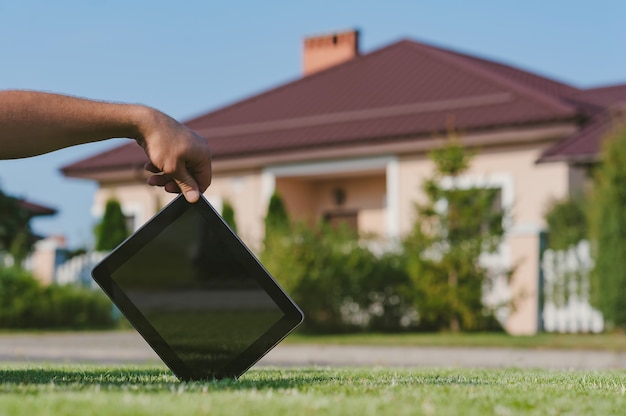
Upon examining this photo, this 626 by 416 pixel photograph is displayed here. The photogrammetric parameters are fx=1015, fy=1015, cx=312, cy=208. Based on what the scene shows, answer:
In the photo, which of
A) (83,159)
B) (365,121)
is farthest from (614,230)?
(83,159)

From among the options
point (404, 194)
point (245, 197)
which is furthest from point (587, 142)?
point (245, 197)

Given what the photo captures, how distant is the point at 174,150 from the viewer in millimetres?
3816

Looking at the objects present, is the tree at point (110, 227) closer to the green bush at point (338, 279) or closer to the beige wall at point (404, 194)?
the beige wall at point (404, 194)

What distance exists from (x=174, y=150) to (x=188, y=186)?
259 mm

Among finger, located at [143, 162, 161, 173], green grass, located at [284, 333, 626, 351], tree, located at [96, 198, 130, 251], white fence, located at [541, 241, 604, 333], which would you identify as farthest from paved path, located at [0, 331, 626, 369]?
tree, located at [96, 198, 130, 251]

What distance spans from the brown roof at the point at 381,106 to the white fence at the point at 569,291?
438 centimetres

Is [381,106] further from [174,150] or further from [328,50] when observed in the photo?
[174,150]

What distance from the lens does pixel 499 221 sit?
15938mm

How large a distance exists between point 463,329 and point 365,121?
819 cm

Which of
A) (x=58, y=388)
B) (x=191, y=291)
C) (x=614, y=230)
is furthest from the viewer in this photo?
(x=614, y=230)

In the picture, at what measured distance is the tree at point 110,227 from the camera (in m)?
24.3

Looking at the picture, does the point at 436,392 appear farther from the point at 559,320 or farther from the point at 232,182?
the point at 232,182

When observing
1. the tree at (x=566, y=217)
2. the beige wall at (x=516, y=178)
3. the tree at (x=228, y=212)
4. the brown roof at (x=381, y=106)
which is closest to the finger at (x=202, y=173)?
the tree at (x=566, y=217)

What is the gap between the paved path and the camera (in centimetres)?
1060
